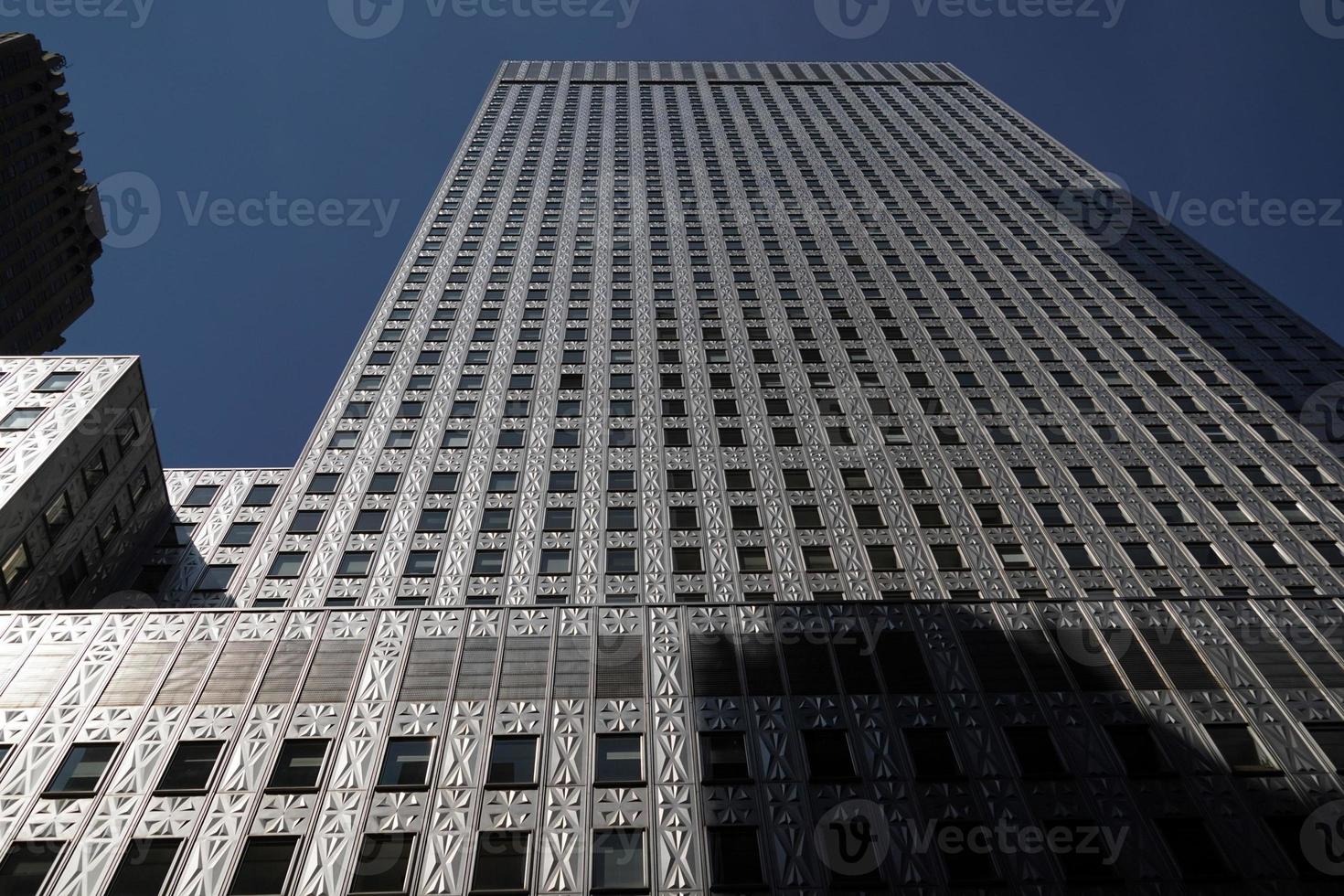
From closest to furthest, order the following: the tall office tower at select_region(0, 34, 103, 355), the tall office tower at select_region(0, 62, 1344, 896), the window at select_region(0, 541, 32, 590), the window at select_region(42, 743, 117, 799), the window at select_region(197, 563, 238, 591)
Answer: the tall office tower at select_region(0, 62, 1344, 896) → the window at select_region(42, 743, 117, 799) → the window at select_region(0, 541, 32, 590) → the window at select_region(197, 563, 238, 591) → the tall office tower at select_region(0, 34, 103, 355)

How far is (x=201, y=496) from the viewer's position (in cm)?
4116

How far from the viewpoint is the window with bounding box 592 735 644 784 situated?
72.7 feet

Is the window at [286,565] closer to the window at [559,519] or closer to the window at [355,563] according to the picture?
the window at [355,563]

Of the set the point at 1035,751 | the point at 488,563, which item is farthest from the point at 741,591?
the point at 1035,751

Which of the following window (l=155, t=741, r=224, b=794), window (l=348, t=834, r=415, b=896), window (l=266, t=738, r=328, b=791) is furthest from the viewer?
window (l=266, t=738, r=328, b=791)

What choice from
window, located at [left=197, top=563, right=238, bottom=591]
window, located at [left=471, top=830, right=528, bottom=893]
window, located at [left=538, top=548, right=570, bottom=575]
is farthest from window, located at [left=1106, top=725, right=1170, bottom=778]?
window, located at [left=197, top=563, right=238, bottom=591]

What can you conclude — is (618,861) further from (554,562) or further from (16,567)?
(16,567)

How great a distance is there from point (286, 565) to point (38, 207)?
300ft

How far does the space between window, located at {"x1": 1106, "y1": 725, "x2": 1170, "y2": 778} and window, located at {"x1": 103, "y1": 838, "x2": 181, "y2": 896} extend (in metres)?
22.8

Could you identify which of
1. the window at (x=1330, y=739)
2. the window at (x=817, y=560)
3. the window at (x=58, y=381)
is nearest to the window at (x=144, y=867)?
the window at (x=58, y=381)

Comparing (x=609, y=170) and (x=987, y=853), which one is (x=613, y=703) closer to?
(x=987, y=853)

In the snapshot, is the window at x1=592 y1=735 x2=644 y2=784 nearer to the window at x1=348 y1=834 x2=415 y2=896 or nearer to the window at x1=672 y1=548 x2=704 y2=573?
the window at x1=348 y1=834 x2=415 y2=896

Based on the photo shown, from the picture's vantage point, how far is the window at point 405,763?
865 inches

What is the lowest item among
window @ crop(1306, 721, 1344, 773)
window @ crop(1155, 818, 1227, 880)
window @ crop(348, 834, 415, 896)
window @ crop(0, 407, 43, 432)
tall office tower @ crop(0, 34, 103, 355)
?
tall office tower @ crop(0, 34, 103, 355)
